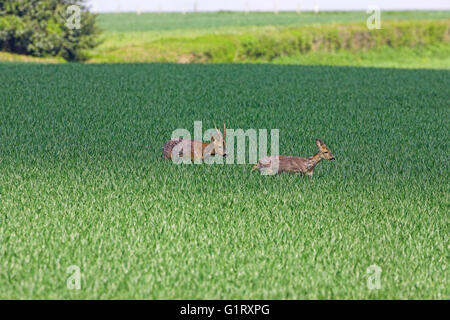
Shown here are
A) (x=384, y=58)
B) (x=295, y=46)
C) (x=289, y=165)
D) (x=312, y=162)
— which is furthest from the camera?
(x=384, y=58)

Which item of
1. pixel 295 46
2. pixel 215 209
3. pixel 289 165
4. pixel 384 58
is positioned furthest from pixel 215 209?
pixel 384 58

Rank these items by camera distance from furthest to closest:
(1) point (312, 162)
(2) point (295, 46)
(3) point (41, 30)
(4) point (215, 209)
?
1. (2) point (295, 46)
2. (3) point (41, 30)
3. (1) point (312, 162)
4. (4) point (215, 209)

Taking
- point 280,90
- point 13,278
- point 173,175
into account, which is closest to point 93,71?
point 280,90

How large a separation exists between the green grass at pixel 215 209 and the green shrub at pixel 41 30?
24193 millimetres

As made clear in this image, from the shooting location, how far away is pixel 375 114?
60.4 ft

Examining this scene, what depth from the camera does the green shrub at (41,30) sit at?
Answer: 135 ft

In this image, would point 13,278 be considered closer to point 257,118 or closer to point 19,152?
point 19,152

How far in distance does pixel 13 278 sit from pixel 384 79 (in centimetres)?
2266

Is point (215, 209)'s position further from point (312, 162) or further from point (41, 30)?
point (41, 30)

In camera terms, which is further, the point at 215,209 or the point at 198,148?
→ the point at 198,148

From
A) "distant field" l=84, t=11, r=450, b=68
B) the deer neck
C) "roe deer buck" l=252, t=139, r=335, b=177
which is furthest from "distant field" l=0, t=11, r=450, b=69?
the deer neck

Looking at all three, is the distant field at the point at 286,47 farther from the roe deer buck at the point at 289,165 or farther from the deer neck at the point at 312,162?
the deer neck at the point at 312,162

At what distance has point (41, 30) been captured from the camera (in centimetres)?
4150

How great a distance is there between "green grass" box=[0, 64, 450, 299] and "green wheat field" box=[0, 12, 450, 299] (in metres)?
0.02
